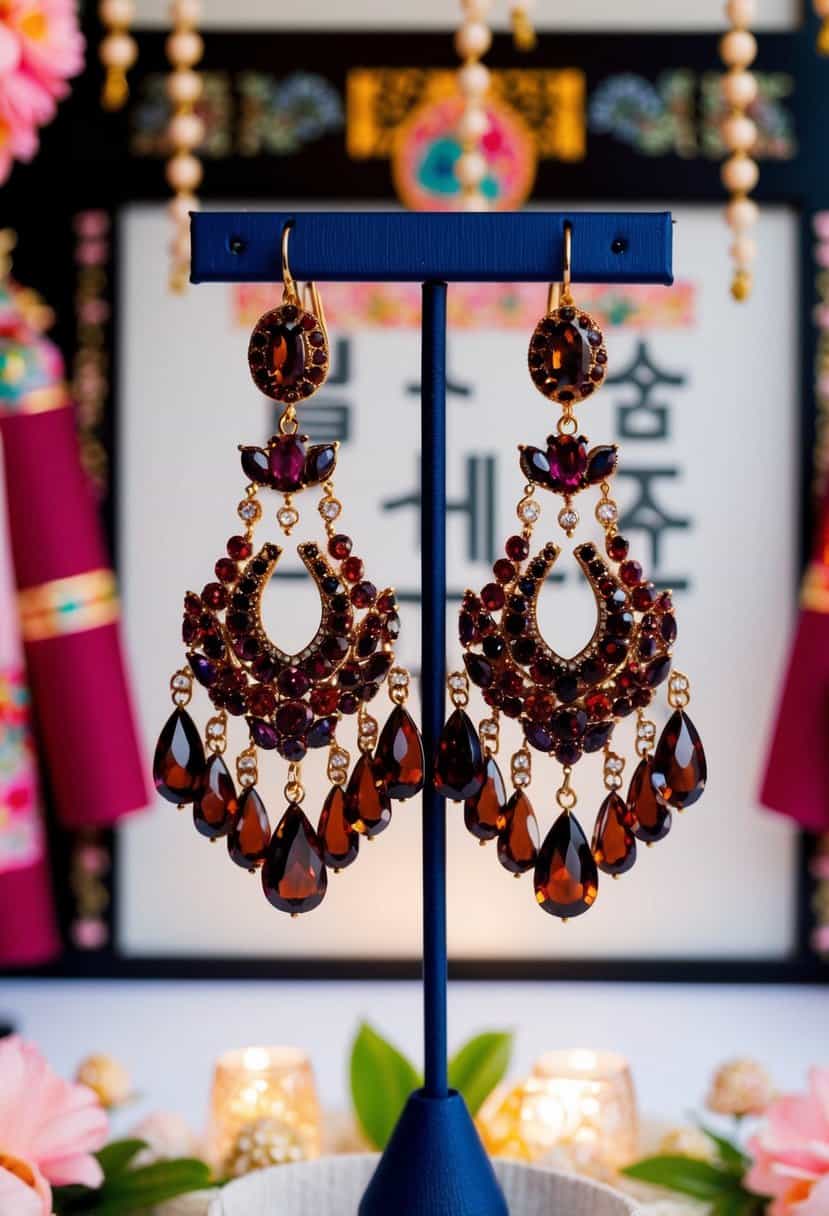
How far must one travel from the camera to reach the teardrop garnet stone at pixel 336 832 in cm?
46

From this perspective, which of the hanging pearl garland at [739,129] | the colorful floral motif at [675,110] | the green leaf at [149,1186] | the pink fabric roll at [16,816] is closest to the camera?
the green leaf at [149,1186]

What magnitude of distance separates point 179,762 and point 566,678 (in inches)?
5.6

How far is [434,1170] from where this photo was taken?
0.46 metres

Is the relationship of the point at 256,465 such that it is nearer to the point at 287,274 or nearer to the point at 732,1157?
the point at 287,274

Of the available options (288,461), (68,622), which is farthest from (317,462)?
(68,622)

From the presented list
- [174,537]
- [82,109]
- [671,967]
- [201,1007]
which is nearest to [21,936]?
[201,1007]

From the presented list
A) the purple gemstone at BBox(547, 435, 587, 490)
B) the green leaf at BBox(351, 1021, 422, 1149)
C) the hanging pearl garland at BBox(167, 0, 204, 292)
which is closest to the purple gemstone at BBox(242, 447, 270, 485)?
the purple gemstone at BBox(547, 435, 587, 490)

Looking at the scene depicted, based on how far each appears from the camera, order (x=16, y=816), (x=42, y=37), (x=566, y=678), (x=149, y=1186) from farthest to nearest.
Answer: (x=16, y=816) < (x=42, y=37) < (x=149, y=1186) < (x=566, y=678)

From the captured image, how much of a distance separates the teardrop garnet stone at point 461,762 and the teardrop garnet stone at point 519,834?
0.05ft

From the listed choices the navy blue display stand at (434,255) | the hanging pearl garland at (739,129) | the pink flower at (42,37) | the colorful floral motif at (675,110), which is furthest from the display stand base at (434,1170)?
the colorful floral motif at (675,110)

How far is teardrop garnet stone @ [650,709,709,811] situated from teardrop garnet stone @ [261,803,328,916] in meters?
0.12

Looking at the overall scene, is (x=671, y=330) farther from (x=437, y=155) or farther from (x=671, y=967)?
(x=671, y=967)

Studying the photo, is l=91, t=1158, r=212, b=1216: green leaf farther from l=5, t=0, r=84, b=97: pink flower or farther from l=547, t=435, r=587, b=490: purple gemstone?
l=5, t=0, r=84, b=97: pink flower

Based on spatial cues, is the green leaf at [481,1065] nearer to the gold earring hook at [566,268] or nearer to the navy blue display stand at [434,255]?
the navy blue display stand at [434,255]
